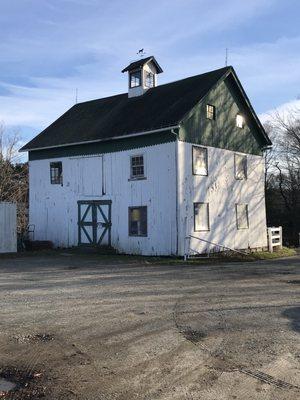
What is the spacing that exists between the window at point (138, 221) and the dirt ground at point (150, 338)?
780 centimetres

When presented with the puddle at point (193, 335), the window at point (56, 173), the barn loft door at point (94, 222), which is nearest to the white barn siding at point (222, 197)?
the barn loft door at point (94, 222)

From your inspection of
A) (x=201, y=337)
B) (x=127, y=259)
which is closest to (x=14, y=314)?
(x=201, y=337)

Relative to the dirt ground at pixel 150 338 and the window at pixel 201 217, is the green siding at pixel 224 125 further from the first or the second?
the dirt ground at pixel 150 338

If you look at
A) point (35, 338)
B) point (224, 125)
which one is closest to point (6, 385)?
point (35, 338)

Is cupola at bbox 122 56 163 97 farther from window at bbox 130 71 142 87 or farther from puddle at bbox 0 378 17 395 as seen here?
puddle at bbox 0 378 17 395

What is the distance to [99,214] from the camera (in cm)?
2486

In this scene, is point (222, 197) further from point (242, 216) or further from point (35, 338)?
point (35, 338)

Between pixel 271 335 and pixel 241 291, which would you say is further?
pixel 241 291

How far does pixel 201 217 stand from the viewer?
76.0 feet

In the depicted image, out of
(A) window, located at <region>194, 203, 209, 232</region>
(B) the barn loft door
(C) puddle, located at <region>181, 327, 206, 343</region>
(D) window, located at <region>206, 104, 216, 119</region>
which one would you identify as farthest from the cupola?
(C) puddle, located at <region>181, 327, 206, 343</region>

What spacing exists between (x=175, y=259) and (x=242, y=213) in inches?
255

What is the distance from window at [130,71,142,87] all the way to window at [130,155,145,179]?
20.6 ft

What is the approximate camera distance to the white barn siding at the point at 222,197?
22047mm

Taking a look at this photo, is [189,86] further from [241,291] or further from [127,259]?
[241,291]
